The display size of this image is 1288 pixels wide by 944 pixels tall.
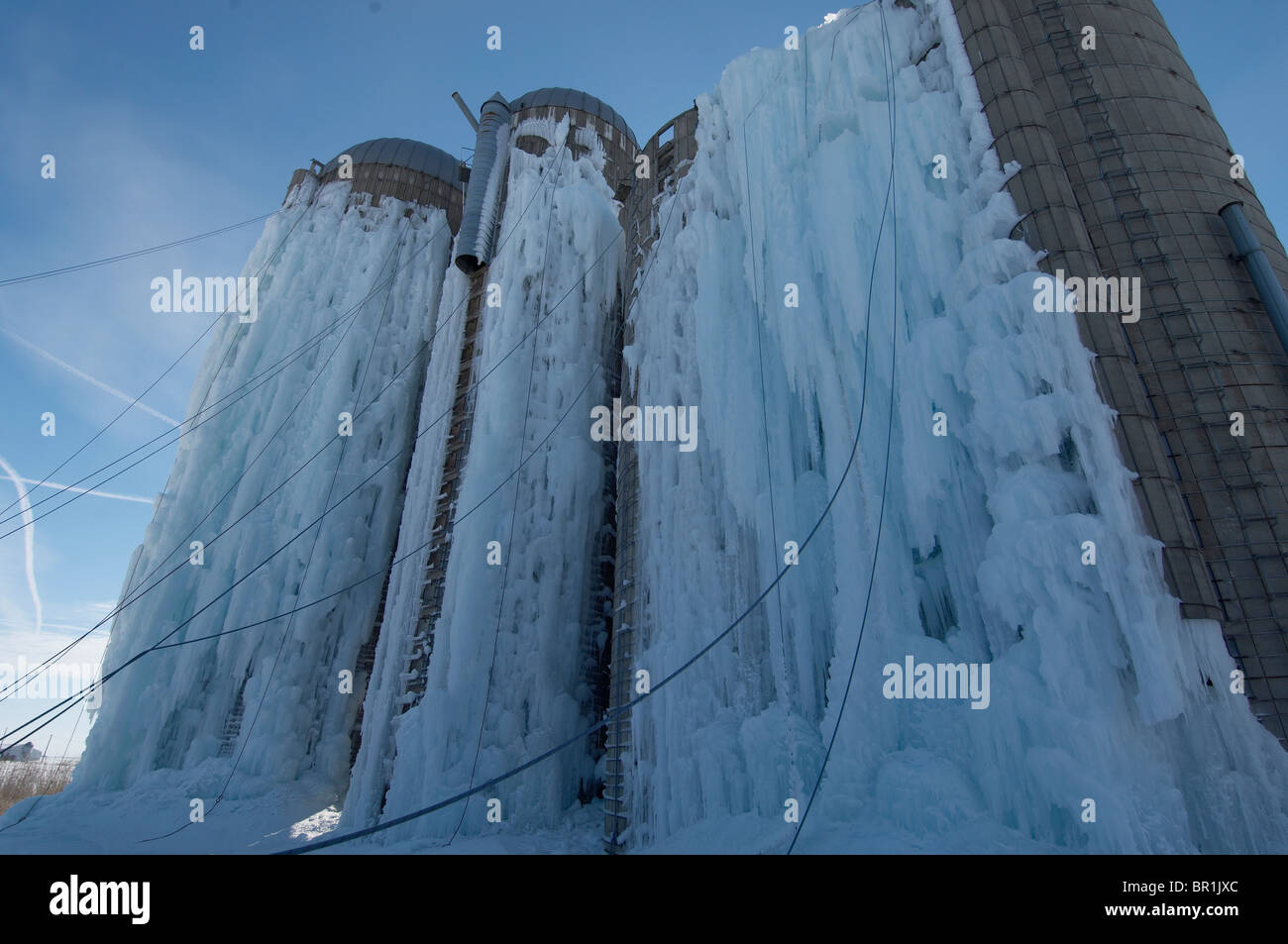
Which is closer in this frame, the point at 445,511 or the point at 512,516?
the point at 512,516

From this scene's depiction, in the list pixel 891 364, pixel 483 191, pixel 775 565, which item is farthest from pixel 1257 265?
pixel 483 191

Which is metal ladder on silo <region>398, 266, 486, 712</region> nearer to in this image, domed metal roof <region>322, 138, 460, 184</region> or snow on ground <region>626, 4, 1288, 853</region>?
snow on ground <region>626, 4, 1288, 853</region>

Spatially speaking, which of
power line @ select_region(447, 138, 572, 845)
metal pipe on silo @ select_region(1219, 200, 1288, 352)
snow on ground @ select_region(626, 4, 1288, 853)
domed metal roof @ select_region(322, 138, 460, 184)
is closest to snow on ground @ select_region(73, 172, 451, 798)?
domed metal roof @ select_region(322, 138, 460, 184)

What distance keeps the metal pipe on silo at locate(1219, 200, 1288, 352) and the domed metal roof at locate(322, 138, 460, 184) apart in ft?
74.4

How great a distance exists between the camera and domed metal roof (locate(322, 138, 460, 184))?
23.9 m

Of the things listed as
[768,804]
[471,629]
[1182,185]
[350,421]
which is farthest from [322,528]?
[1182,185]

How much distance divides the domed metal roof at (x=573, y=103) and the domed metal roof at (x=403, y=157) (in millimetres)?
4634

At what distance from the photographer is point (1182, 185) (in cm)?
1034

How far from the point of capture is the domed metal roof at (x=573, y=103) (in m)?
20.5

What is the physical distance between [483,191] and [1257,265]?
55.7 feet

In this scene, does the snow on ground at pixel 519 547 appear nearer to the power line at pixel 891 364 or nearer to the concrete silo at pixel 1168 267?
the power line at pixel 891 364

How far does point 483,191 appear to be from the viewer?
18.8 meters

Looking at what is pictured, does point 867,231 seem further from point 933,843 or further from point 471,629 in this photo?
point 471,629

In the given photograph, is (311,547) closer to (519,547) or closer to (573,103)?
(519,547)
